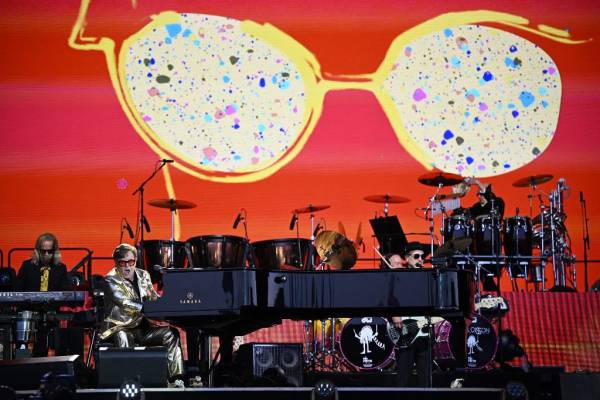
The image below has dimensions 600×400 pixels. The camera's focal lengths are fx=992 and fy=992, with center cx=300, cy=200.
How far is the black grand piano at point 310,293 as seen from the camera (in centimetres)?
612

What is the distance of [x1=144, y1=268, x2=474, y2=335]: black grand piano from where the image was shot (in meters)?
6.12

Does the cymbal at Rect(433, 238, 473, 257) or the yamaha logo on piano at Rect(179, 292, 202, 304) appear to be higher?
the cymbal at Rect(433, 238, 473, 257)

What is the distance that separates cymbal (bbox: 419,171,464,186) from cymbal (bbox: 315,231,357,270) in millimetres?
2420

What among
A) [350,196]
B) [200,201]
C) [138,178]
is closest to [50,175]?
[138,178]

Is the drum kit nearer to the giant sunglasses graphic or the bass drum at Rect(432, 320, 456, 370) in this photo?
the giant sunglasses graphic

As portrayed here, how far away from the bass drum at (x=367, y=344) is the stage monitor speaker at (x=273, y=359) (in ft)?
2.73

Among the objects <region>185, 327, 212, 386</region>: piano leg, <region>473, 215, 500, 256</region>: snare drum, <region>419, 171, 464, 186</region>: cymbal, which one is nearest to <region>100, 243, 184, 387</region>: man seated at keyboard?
<region>185, 327, 212, 386</region>: piano leg

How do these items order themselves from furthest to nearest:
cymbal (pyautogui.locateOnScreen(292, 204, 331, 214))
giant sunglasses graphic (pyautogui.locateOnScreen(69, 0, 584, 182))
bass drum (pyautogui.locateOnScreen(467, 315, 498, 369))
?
giant sunglasses graphic (pyautogui.locateOnScreen(69, 0, 584, 182)) → cymbal (pyautogui.locateOnScreen(292, 204, 331, 214)) → bass drum (pyautogui.locateOnScreen(467, 315, 498, 369))

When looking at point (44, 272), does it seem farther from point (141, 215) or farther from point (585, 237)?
point (585, 237)

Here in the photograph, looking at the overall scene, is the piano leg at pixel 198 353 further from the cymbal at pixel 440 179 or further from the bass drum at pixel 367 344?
the cymbal at pixel 440 179

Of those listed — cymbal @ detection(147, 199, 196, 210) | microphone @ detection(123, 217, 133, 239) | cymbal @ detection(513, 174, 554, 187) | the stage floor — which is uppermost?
cymbal @ detection(513, 174, 554, 187)

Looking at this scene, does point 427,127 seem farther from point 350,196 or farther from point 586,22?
point 586,22

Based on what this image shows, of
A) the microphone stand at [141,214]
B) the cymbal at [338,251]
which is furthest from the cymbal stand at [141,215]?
the cymbal at [338,251]

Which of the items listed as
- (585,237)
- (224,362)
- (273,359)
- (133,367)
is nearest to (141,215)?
(273,359)
